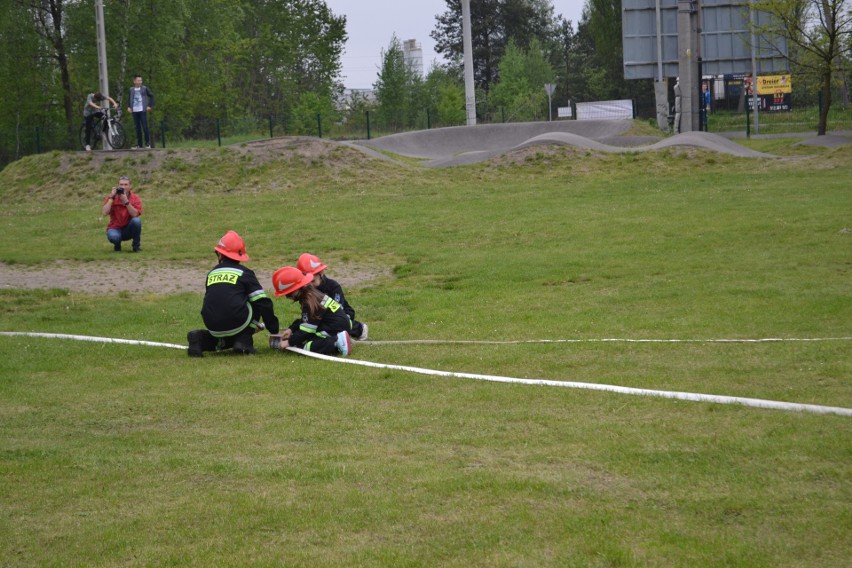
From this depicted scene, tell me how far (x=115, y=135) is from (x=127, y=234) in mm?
15899

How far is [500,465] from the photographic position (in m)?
6.04

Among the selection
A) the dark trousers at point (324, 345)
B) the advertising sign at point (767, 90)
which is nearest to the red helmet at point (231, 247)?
the dark trousers at point (324, 345)

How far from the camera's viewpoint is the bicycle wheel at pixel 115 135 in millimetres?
34969

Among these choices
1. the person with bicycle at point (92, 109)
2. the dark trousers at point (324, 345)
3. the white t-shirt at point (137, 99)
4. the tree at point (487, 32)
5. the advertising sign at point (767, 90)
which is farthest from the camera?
the tree at point (487, 32)

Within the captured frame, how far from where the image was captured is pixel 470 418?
7383mm

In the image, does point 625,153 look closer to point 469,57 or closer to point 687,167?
point 687,167

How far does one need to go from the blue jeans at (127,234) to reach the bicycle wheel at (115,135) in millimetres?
15463

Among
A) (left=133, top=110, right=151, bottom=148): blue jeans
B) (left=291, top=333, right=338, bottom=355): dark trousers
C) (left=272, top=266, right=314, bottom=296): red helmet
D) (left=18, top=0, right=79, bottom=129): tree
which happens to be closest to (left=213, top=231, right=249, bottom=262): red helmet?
(left=272, top=266, right=314, bottom=296): red helmet

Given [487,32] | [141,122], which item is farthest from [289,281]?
[487,32]

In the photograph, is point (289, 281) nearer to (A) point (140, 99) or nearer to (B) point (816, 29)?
(A) point (140, 99)

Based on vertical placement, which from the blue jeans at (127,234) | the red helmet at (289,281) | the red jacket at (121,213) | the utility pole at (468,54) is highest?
the utility pole at (468,54)

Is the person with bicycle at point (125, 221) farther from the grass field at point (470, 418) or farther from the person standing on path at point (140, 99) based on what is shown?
the person standing on path at point (140, 99)

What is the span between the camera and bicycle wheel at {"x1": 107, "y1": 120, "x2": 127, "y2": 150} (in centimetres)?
3497

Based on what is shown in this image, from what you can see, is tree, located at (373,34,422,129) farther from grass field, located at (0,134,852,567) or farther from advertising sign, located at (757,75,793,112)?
grass field, located at (0,134,852,567)
